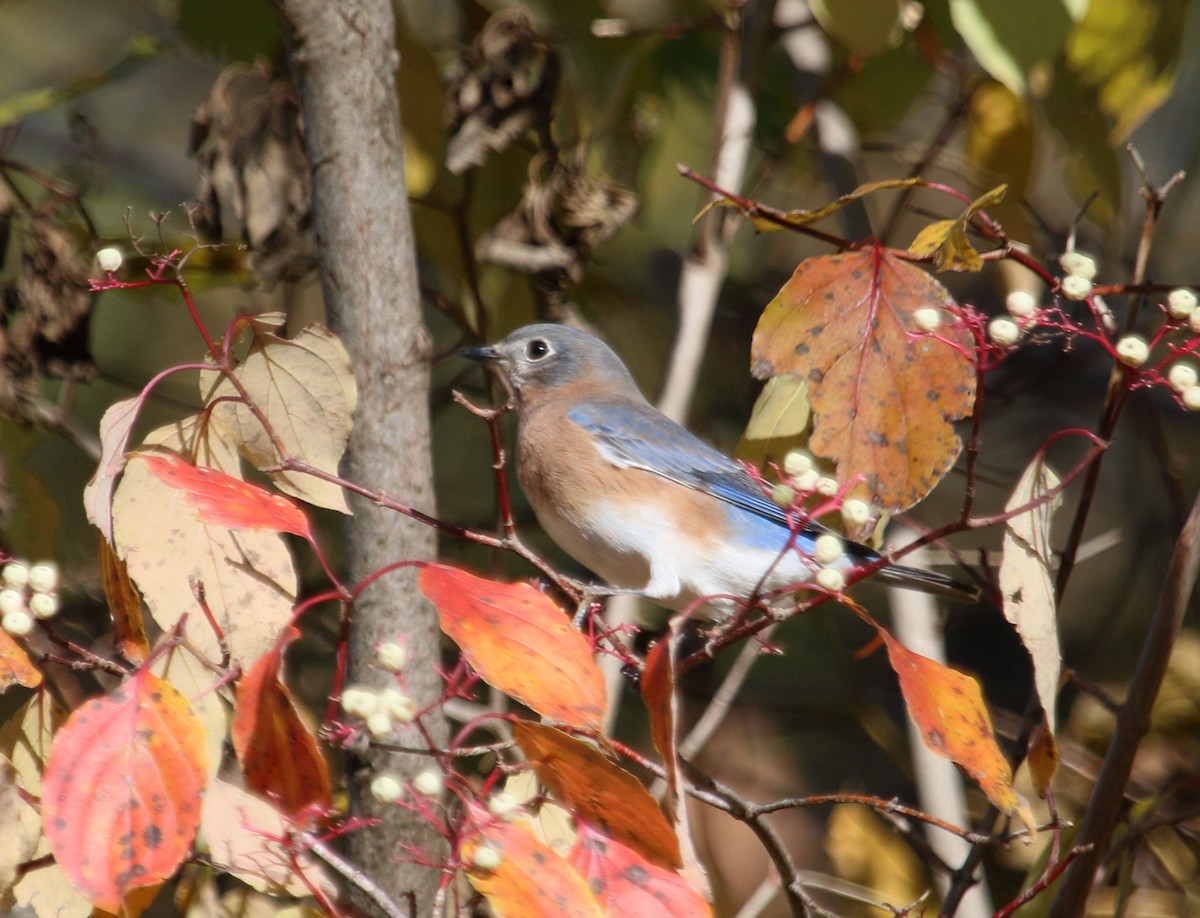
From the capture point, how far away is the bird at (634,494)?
287 cm

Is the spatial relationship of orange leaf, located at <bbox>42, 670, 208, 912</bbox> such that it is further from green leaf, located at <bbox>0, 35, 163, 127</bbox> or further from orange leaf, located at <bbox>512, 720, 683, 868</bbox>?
green leaf, located at <bbox>0, 35, 163, 127</bbox>

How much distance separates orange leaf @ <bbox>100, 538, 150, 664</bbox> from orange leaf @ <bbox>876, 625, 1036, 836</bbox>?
3.19ft

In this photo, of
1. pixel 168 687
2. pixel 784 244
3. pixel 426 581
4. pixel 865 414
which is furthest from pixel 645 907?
pixel 784 244

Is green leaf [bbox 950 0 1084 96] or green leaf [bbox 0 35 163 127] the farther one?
green leaf [bbox 0 35 163 127]

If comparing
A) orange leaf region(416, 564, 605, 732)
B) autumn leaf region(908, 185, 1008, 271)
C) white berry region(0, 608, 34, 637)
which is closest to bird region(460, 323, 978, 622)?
autumn leaf region(908, 185, 1008, 271)

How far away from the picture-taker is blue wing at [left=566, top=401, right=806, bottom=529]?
3016 mm

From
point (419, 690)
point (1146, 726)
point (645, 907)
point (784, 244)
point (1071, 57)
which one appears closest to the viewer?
point (645, 907)

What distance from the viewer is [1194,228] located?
19.7ft

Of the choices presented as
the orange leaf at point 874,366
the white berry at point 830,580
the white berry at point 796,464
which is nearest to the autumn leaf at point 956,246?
the orange leaf at point 874,366

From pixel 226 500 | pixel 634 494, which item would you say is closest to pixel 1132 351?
pixel 226 500

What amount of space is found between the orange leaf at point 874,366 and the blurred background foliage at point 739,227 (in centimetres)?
71

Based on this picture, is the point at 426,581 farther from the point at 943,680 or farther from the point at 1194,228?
the point at 1194,228

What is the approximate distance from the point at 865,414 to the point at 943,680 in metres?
0.42

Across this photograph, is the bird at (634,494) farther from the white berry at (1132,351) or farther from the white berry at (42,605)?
the white berry at (42,605)
